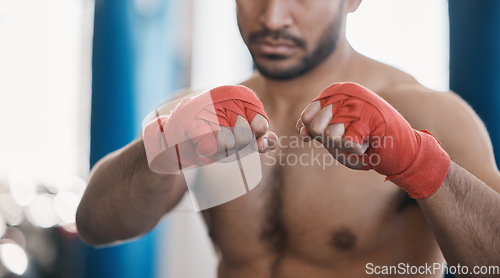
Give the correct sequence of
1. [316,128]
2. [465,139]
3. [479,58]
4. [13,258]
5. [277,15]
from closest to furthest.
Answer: [316,128] < [465,139] < [277,15] < [479,58] < [13,258]

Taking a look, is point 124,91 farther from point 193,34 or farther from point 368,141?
point 368,141

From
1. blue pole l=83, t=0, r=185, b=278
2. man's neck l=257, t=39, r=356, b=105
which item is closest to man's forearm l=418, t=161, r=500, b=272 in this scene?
man's neck l=257, t=39, r=356, b=105

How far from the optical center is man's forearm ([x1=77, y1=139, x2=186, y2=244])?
698mm

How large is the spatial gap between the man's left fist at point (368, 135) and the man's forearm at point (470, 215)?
Answer: 47mm

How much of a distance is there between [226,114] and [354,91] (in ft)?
0.46

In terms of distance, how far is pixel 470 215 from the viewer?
1.77ft

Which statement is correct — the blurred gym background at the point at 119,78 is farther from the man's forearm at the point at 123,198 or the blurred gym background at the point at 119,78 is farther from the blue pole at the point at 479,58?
the man's forearm at the point at 123,198

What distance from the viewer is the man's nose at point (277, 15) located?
712mm

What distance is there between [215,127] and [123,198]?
0.33 m

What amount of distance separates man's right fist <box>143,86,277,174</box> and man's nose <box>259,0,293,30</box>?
0.80 ft

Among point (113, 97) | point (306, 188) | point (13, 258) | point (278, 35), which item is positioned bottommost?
point (13, 258)

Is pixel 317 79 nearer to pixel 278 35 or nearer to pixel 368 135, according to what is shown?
pixel 278 35

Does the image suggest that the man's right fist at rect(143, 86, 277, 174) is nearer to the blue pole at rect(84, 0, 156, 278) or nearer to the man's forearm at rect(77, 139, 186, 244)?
the man's forearm at rect(77, 139, 186, 244)

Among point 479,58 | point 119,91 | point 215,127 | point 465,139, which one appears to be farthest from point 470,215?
point 119,91
